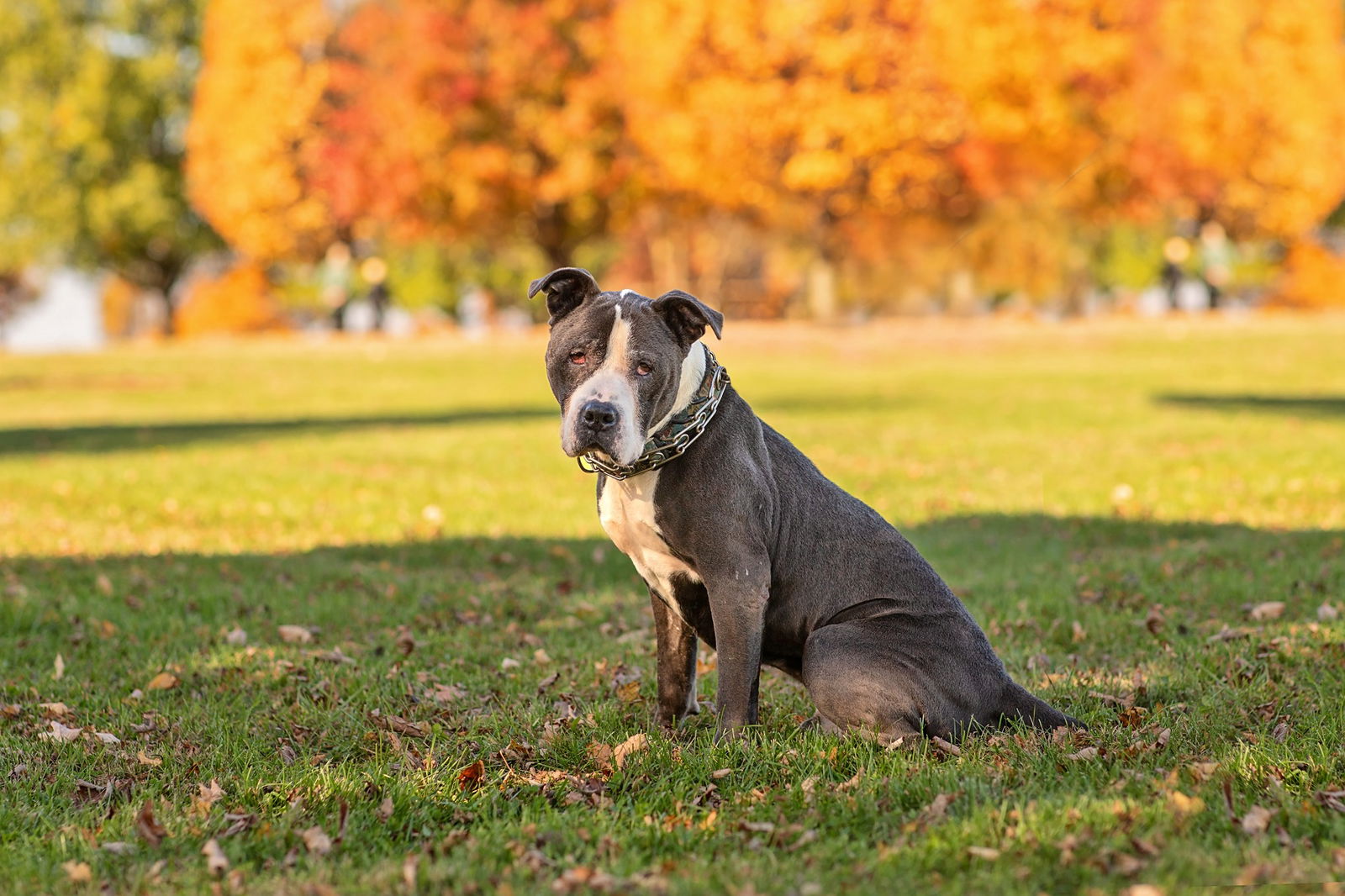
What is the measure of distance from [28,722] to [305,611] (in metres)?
2.16

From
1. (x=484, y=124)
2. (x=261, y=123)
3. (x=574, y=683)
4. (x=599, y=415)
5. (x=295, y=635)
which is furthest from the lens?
(x=261, y=123)

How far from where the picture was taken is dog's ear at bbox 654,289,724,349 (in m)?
4.47

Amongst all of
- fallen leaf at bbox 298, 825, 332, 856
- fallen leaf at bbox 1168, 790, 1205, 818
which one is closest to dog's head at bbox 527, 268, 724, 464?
fallen leaf at bbox 298, 825, 332, 856

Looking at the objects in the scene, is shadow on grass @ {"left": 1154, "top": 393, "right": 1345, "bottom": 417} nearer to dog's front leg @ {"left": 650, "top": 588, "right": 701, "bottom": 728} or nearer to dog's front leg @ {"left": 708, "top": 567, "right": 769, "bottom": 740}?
dog's front leg @ {"left": 650, "top": 588, "right": 701, "bottom": 728}

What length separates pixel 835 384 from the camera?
78.3ft

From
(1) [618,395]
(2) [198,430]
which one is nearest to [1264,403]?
(2) [198,430]

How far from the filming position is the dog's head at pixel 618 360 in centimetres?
430

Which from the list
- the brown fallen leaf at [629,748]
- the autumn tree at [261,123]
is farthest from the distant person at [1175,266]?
the brown fallen leaf at [629,748]

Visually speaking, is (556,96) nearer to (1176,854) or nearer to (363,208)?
(363,208)

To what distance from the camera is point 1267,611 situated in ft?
23.4

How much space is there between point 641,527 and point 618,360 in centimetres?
65

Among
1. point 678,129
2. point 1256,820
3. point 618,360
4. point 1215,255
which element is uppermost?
point 678,129

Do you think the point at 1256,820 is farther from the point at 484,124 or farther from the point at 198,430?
the point at 484,124

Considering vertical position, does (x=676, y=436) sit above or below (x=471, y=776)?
above
